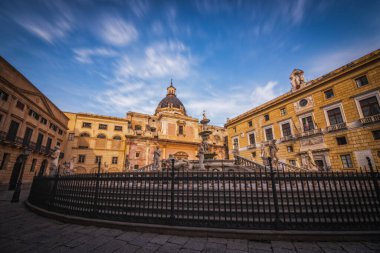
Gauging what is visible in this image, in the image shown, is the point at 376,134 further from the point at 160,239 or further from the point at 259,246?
the point at 160,239

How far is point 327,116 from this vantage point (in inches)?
704

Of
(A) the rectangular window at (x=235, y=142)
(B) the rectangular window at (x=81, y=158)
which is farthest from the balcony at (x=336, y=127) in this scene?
(B) the rectangular window at (x=81, y=158)

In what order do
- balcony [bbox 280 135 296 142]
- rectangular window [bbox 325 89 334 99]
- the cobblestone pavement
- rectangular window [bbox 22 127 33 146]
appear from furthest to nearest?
balcony [bbox 280 135 296 142] → rectangular window [bbox 22 127 33 146] → rectangular window [bbox 325 89 334 99] → the cobblestone pavement

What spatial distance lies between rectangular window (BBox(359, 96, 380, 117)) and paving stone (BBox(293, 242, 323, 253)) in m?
18.6

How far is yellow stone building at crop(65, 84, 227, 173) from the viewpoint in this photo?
28.7m

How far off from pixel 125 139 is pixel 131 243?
1188 inches

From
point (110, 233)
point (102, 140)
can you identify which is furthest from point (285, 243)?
point (102, 140)

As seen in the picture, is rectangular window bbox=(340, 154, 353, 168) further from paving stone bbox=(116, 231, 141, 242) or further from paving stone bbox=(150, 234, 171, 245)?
paving stone bbox=(116, 231, 141, 242)

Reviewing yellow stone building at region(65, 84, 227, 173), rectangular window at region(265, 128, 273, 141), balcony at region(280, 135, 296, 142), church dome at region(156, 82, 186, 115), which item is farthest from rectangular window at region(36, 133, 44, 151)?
balcony at region(280, 135, 296, 142)

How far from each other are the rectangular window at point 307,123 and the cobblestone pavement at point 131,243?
18944 mm

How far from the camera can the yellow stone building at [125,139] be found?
2869cm

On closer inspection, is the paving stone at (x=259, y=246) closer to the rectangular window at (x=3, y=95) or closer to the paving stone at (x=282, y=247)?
the paving stone at (x=282, y=247)

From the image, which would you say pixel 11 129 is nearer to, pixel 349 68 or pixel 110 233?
pixel 110 233

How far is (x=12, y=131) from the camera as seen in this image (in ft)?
55.7
